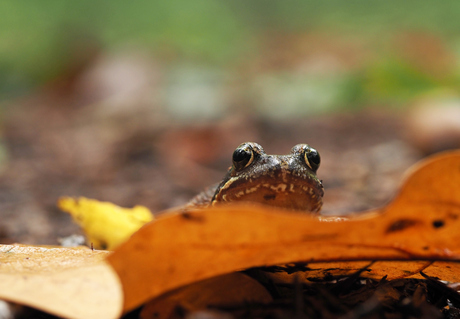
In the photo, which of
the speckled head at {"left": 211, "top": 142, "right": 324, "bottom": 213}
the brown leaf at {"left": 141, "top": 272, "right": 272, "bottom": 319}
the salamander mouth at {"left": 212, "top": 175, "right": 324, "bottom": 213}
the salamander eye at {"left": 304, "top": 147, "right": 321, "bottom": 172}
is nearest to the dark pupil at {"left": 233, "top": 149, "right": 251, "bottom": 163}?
the speckled head at {"left": 211, "top": 142, "right": 324, "bottom": 213}

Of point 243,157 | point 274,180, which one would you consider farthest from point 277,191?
point 243,157

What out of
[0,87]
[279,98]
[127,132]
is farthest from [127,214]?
[0,87]

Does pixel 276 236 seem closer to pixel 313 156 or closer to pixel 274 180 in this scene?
pixel 274 180

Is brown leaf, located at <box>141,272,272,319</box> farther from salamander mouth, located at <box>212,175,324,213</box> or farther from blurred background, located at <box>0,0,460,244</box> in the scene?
blurred background, located at <box>0,0,460,244</box>

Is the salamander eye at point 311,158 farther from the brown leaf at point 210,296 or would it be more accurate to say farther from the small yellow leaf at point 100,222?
the brown leaf at point 210,296

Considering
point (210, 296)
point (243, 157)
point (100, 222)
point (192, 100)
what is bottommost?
point (210, 296)

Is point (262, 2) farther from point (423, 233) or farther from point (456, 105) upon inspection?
point (423, 233)
